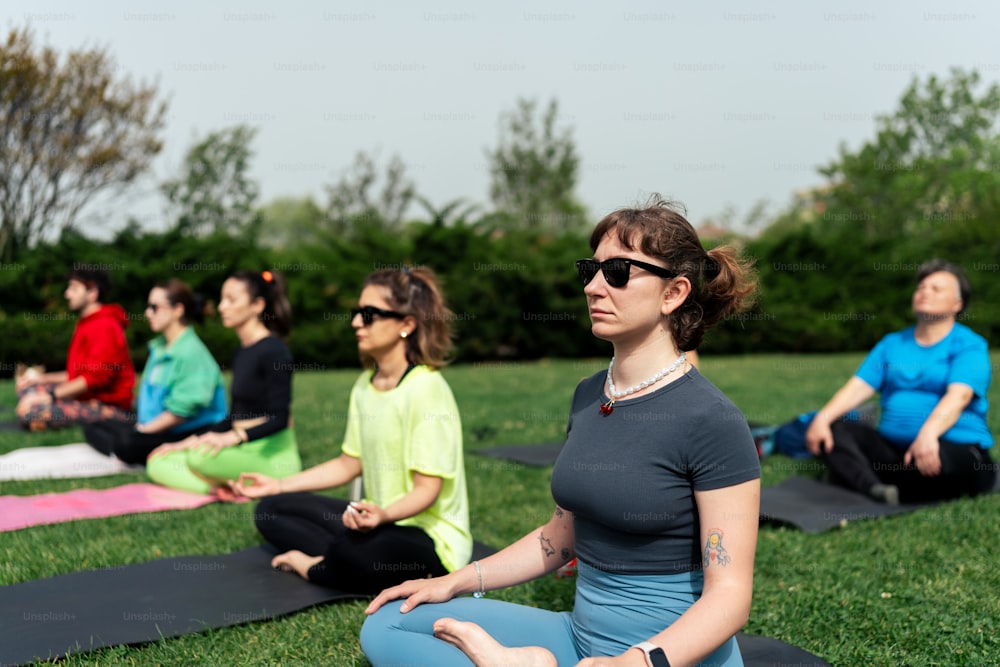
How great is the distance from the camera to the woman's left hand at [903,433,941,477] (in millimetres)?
4992

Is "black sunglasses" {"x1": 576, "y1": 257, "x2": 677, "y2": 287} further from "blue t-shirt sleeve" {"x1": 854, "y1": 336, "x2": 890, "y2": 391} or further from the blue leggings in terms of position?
"blue t-shirt sleeve" {"x1": 854, "y1": 336, "x2": 890, "y2": 391}

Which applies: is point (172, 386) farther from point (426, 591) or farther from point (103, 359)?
point (426, 591)

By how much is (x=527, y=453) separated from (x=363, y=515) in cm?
368

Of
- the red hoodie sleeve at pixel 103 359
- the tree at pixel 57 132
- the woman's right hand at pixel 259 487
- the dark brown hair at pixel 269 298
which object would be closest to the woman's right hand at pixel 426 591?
the woman's right hand at pixel 259 487

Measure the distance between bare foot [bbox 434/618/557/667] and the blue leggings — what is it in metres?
0.07

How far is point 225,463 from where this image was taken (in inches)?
211

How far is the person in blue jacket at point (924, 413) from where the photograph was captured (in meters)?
5.12

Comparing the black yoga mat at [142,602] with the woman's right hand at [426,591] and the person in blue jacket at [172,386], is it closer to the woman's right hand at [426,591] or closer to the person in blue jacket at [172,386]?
the woman's right hand at [426,591]

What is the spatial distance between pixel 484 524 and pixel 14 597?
2.35 m

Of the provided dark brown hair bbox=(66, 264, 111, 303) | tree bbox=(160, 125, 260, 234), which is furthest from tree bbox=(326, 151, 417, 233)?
dark brown hair bbox=(66, 264, 111, 303)

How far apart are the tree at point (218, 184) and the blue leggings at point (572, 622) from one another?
2177cm

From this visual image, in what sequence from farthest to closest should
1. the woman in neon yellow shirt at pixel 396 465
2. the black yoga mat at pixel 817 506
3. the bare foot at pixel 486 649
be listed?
the black yoga mat at pixel 817 506 → the woman in neon yellow shirt at pixel 396 465 → the bare foot at pixel 486 649

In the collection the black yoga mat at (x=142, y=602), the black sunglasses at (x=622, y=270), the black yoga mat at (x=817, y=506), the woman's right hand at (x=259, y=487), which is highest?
the black sunglasses at (x=622, y=270)

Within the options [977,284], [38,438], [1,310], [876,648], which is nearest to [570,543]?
[876,648]
